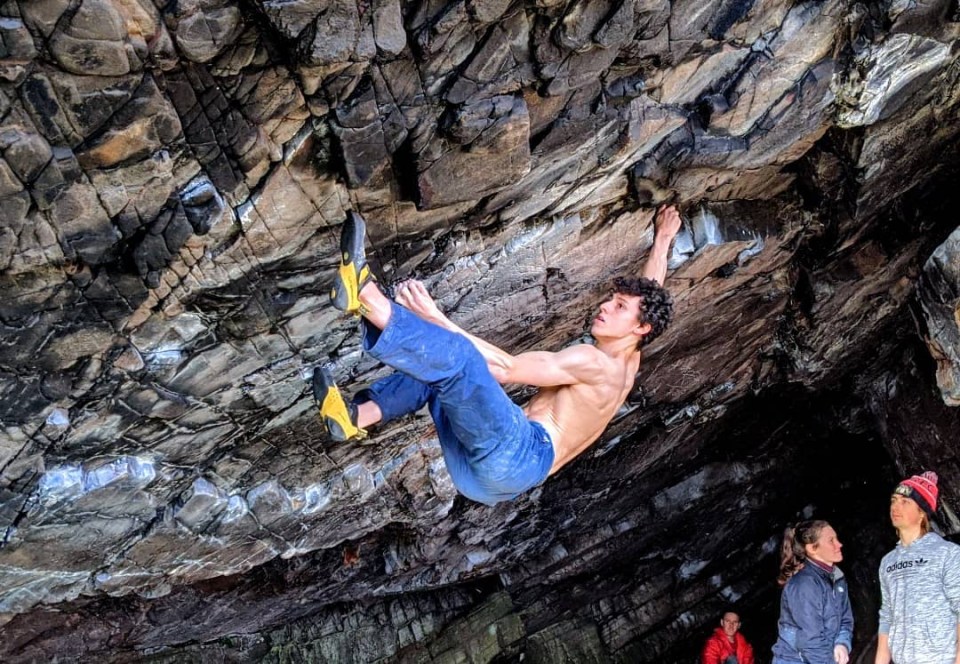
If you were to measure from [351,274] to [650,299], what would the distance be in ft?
5.08

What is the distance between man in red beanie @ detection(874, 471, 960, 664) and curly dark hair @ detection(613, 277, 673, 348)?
9.40 ft

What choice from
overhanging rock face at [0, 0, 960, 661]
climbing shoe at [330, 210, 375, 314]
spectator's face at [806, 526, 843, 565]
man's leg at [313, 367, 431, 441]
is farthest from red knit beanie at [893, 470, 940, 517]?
climbing shoe at [330, 210, 375, 314]

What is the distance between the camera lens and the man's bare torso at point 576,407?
4.22 metres

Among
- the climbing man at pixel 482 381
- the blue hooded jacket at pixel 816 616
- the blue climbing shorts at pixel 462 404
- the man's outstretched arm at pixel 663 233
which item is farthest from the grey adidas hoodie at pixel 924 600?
the blue climbing shorts at pixel 462 404

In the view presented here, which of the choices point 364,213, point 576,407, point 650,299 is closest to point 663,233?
point 650,299

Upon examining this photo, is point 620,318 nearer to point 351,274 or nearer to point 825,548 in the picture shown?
point 351,274

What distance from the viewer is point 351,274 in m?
3.37

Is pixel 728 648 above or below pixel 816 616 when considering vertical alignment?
below

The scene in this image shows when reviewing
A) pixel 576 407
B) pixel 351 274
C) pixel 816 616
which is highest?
pixel 351 274

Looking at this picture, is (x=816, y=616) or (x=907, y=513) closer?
(x=907, y=513)

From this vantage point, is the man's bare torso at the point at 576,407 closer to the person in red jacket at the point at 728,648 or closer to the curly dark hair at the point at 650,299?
the curly dark hair at the point at 650,299

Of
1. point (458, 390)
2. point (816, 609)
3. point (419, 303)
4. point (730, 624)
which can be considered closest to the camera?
point (458, 390)

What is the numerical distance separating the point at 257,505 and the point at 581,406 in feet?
9.72

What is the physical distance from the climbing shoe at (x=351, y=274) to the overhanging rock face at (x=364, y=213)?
0.43 meters
